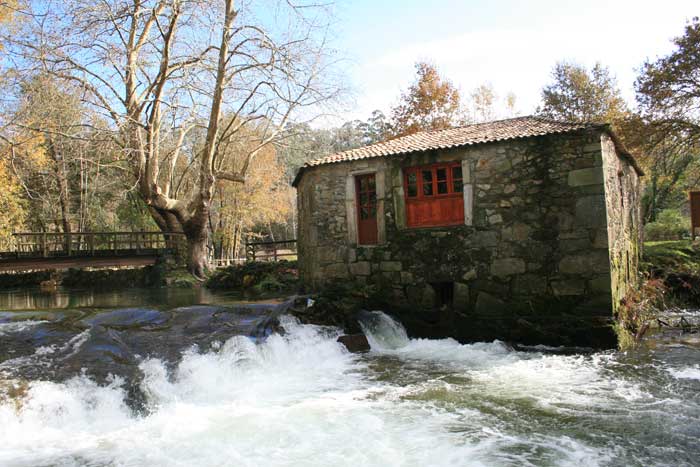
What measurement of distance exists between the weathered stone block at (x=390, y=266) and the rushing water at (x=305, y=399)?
1.70m

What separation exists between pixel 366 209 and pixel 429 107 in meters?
16.1

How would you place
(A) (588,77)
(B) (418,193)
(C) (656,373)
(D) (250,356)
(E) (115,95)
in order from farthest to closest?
(A) (588,77)
(E) (115,95)
(B) (418,193)
(D) (250,356)
(C) (656,373)

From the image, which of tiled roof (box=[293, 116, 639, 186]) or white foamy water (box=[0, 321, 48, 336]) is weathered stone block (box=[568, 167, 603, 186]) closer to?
tiled roof (box=[293, 116, 639, 186])

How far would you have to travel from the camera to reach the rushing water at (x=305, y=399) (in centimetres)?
447

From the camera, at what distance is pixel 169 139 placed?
66.8 feet

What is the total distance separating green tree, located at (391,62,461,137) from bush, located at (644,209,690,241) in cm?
1024

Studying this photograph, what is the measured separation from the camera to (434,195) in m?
9.49

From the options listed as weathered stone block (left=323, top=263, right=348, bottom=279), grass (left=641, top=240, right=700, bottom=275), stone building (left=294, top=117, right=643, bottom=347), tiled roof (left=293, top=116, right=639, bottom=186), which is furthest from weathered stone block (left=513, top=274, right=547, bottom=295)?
grass (left=641, top=240, right=700, bottom=275)

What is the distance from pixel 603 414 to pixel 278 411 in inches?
133

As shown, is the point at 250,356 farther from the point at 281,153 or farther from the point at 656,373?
the point at 281,153

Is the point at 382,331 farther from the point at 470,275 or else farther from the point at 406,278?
the point at 470,275

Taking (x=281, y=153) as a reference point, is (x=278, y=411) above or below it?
below

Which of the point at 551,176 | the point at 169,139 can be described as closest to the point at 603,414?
the point at 551,176

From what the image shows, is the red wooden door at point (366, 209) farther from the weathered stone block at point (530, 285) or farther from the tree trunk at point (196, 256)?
the tree trunk at point (196, 256)
